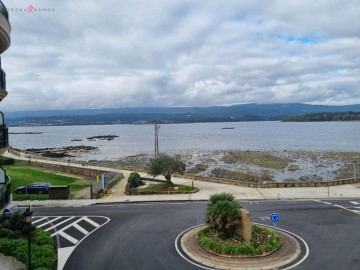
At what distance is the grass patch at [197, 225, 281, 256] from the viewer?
19.3 metres

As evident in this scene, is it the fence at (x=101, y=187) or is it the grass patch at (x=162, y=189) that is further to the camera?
the grass patch at (x=162, y=189)

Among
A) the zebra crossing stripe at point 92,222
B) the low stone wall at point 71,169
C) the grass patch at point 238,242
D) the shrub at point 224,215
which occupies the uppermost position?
the shrub at point 224,215

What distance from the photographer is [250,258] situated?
62.1 ft

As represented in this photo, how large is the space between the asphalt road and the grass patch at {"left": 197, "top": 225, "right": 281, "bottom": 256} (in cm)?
187

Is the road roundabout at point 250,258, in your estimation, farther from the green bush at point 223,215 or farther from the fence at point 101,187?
the fence at point 101,187

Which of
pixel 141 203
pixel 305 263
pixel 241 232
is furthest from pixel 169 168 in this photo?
pixel 305 263

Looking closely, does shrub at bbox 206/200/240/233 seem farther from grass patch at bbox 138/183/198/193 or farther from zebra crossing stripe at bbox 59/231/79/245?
grass patch at bbox 138/183/198/193

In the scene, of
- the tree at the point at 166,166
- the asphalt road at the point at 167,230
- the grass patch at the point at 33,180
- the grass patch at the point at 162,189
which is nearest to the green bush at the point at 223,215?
the asphalt road at the point at 167,230

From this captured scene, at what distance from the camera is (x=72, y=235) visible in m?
23.6

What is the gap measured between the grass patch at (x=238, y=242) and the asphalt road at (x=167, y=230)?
1.87m

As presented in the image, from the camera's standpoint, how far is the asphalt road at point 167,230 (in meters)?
18.6

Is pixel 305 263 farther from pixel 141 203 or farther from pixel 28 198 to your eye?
pixel 28 198

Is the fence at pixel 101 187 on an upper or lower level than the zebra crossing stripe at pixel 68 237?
upper

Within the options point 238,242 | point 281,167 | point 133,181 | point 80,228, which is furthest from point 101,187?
point 281,167
